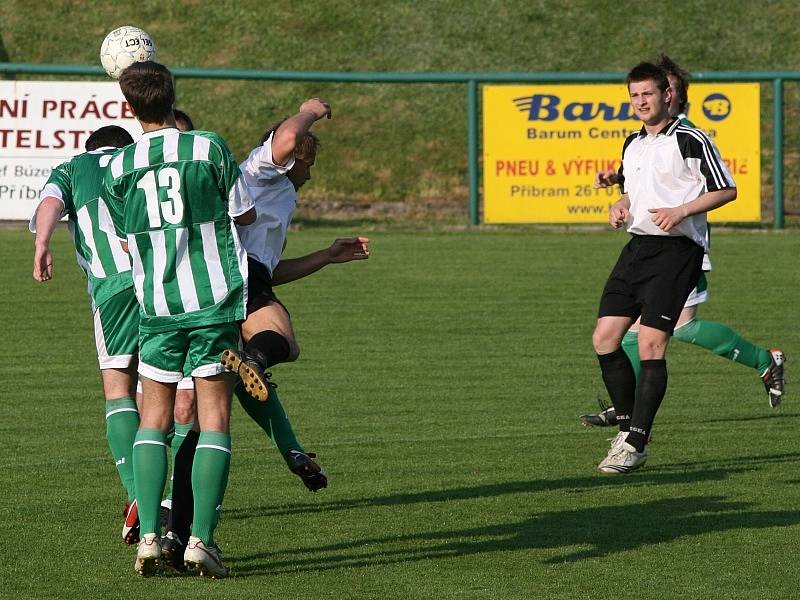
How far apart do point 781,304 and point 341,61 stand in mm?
13401

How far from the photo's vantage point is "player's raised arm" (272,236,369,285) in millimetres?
6207

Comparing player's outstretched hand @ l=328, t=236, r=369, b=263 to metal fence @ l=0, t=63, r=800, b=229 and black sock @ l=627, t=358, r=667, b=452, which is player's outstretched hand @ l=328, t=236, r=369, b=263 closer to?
black sock @ l=627, t=358, r=667, b=452

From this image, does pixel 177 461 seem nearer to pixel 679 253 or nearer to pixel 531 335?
pixel 679 253

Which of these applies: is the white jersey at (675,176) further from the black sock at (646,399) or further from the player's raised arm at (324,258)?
the player's raised arm at (324,258)

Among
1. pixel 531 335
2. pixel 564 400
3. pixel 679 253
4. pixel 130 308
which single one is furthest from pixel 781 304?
pixel 130 308

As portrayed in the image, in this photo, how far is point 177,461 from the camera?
556 cm

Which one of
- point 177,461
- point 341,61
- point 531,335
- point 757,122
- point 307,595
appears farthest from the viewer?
point 341,61

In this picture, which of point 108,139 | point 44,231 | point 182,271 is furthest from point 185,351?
point 108,139

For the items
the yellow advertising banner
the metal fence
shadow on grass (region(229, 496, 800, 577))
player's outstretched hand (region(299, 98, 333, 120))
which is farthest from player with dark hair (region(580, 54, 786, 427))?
the metal fence

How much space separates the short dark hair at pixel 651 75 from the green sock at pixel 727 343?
5.84ft

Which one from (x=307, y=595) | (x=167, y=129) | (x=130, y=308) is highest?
(x=167, y=129)

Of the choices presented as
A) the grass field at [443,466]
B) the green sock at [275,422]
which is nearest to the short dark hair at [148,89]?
the green sock at [275,422]

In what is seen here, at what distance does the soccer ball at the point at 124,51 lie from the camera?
715 cm

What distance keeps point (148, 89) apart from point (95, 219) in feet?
3.18
